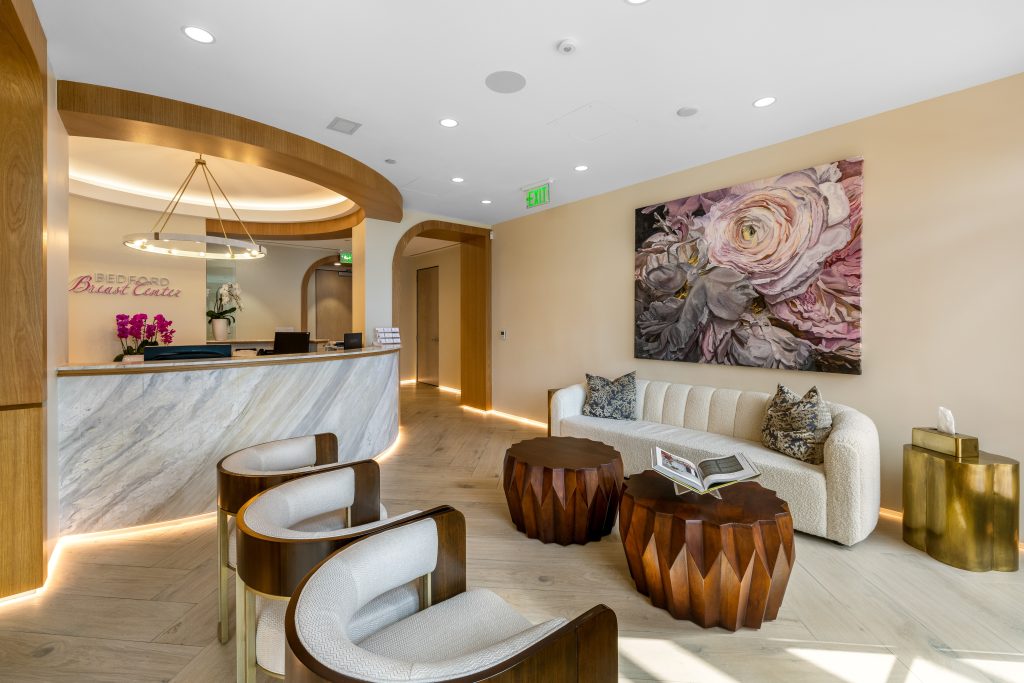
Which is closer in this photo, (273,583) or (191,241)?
(273,583)

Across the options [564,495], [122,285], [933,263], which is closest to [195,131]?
[564,495]

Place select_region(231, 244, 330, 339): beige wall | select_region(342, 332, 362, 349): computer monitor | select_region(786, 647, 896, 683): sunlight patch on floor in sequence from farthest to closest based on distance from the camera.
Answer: select_region(231, 244, 330, 339): beige wall → select_region(342, 332, 362, 349): computer monitor → select_region(786, 647, 896, 683): sunlight patch on floor

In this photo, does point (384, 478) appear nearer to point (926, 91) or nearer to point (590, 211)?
point (590, 211)

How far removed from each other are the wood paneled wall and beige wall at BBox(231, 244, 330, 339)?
244 inches

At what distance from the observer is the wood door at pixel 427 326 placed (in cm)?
960

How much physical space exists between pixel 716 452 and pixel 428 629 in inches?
108

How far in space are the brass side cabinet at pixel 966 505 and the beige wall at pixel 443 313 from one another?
6697mm

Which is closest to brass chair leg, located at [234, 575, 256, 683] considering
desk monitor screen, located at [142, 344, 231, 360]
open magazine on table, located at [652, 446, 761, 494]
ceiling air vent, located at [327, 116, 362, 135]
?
open magazine on table, located at [652, 446, 761, 494]

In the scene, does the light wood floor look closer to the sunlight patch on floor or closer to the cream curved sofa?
the sunlight patch on floor

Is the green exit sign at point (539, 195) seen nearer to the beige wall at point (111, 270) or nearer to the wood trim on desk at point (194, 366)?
the wood trim on desk at point (194, 366)

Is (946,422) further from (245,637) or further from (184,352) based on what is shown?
(184,352)

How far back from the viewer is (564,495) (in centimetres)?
285

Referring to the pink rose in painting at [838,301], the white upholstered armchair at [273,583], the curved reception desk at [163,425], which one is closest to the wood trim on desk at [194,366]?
the curved reception desk at [163,425]

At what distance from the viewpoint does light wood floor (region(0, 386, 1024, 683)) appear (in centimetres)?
183
